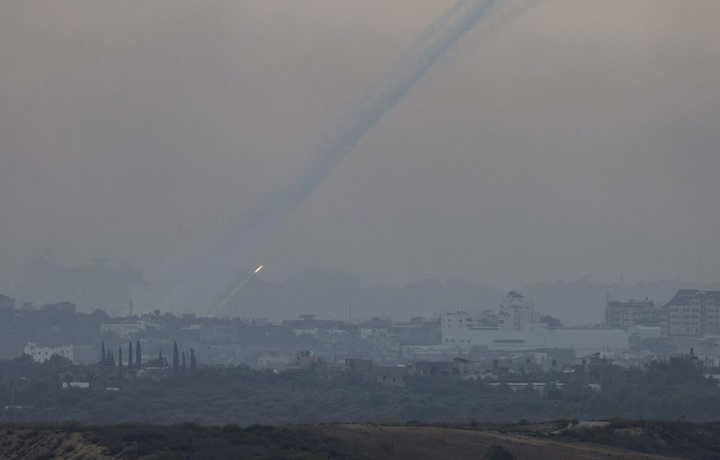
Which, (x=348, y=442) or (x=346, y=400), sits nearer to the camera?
(x=348, y=442)

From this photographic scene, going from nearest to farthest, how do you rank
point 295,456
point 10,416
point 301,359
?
point 295,456 → point 10,416 → point 301,359

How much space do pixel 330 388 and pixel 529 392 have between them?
1980 centimetres

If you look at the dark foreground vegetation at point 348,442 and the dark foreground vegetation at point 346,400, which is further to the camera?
the dark foreground vegetation at point 346,400

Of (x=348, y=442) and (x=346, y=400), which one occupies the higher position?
(x=348, y=442)

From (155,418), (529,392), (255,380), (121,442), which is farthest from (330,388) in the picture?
(121,442)

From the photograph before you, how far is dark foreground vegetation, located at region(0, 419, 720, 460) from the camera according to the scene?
43.6m

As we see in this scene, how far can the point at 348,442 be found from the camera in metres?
45.8

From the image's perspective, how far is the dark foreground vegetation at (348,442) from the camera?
1715 inches

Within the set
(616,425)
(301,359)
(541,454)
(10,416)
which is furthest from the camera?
(301,359)

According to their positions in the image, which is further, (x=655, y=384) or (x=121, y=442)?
(x=655, y=384)

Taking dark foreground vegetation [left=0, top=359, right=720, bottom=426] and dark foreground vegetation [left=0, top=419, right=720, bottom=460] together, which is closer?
dark foreground vegetation [left=0, top=419, right=720, bottom=460]

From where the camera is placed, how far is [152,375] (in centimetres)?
13662

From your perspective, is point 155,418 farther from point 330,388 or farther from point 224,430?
point 224,430

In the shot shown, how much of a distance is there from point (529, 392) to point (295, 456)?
270 ft
